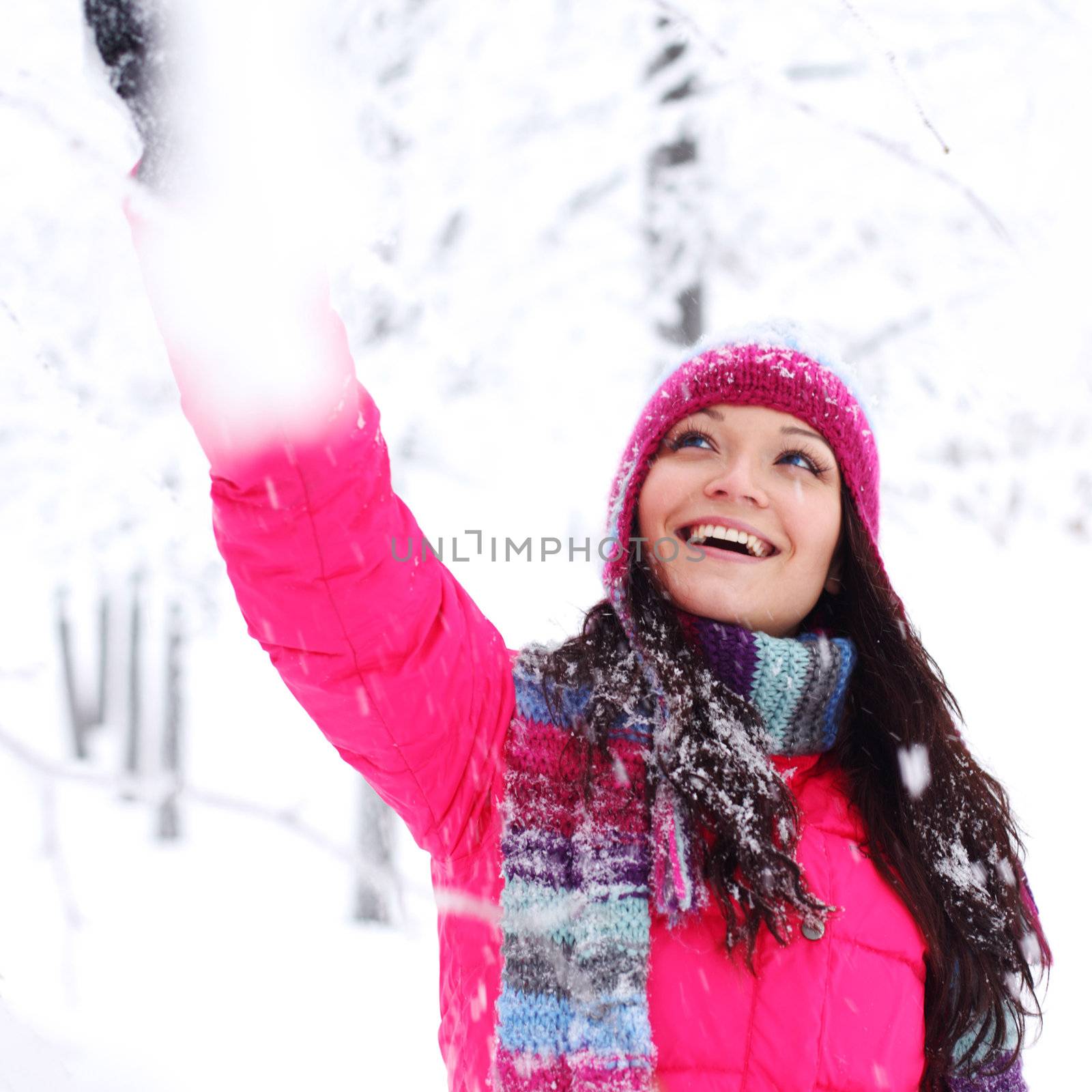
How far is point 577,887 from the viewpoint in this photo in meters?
1.44

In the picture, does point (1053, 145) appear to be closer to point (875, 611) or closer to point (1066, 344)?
point (1066, 344)

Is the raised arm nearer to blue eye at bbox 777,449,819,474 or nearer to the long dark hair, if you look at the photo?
the long dark hair

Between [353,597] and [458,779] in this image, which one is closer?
[353,597]

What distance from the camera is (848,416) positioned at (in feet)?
6.03

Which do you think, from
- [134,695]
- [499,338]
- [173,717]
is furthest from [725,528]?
[134,695]

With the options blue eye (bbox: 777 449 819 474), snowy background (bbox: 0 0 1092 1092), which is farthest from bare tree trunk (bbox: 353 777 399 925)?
blue eye (bbox: 777 449 819 474)

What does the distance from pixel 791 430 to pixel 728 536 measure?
26cm

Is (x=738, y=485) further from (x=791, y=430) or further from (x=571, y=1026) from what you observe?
(x=571, y=1026)

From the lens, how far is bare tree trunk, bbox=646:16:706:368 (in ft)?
14.4

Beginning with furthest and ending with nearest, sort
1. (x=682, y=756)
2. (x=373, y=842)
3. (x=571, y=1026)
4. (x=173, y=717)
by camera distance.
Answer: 1. (x=173, y=717)
2. (x=373, y=842)
3. (x=682, y=756)
4. (x=571, y=1026)

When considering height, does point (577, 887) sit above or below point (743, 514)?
below

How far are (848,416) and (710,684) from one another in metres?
0.63

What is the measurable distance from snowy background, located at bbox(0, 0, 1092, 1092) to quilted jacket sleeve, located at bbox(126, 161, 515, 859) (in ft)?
3.65

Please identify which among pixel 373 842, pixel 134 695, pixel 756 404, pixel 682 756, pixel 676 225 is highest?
pixel 676 225
